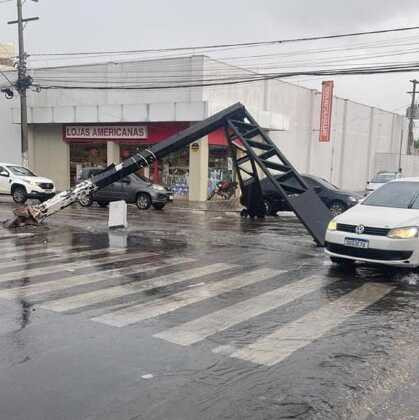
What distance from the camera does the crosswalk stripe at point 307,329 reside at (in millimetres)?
5328

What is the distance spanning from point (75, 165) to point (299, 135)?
46.0 ft

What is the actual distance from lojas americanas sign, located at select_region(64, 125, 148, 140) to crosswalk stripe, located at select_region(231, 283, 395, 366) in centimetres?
2210

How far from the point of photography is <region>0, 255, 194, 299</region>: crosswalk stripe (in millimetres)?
7656

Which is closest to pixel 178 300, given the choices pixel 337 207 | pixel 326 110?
pixel 337 207

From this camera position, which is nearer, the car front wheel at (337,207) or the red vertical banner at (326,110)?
the car front wheel at (337,207)

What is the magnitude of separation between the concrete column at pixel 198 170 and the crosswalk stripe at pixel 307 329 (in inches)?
765

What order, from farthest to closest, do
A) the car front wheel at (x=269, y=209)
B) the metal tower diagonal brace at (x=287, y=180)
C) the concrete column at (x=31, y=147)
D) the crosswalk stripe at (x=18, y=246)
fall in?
1. the concrete column at (x=31, y=147)
2. the car front wheel at (x=269, y=209)
3. the metal tower diagonal brace at (x=287, y=180)
4. the crosswalk stripe at (x=18, y=246)

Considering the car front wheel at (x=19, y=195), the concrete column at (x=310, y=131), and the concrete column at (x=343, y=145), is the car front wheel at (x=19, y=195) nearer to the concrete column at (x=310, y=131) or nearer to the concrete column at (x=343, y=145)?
the concrete column at (x=310, y=131)

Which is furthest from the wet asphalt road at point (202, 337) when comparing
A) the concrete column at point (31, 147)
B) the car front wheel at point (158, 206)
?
the concrete column at point (31, 147)

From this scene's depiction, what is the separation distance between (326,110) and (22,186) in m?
19.1

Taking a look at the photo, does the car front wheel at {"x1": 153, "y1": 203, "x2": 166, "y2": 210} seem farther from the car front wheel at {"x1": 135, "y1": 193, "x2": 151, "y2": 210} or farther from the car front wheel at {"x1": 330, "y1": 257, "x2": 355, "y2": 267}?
the car front wheel at {"x1": 330, "y1": 257, "x2": 355, "y2": 267}

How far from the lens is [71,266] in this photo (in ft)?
31.9

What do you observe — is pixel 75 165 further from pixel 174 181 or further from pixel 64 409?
pixel 64 409

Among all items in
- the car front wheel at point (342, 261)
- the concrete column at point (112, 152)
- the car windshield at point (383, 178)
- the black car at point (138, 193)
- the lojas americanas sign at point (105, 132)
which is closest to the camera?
the car front wheel at point (342, 261)
